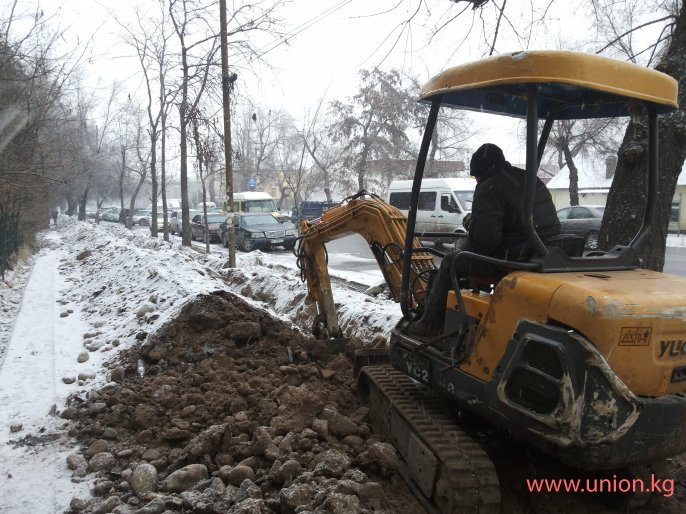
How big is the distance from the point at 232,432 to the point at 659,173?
493 cm

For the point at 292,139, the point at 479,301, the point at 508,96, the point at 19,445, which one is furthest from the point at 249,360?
the point at 292,139

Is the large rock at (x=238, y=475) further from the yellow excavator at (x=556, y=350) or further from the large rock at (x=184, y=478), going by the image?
the yellow excavator at (x=556, y=350)

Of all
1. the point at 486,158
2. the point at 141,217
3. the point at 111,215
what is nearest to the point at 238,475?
the point at 486,158

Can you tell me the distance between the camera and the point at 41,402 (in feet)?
18.6

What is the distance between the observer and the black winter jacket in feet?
11.9

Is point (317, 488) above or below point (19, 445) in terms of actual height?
A: above

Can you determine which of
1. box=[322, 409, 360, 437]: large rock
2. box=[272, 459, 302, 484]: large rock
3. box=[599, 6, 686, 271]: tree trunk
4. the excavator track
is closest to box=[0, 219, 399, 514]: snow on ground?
box=[272, 459, 302, 484]: large rock

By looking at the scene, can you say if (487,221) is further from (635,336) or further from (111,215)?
(111,215)

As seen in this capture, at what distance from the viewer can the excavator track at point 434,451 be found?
3078 millimetres

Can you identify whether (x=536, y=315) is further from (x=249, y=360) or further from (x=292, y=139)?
(x=292, y=139)

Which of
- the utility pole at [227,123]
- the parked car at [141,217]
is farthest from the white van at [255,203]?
the parked car at [141,217]

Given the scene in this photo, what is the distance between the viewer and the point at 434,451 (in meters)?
3.34

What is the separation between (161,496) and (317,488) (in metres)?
1.11

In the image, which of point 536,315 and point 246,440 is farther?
point 246,440
